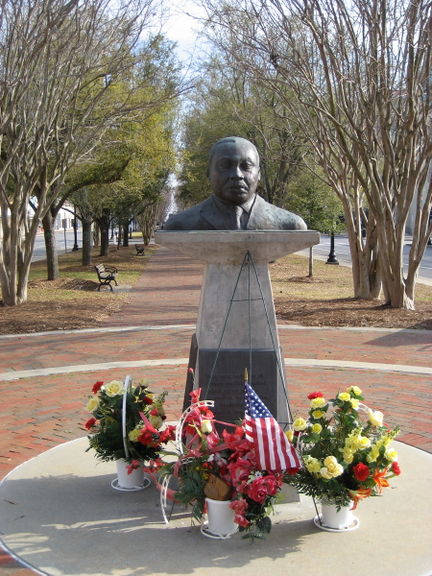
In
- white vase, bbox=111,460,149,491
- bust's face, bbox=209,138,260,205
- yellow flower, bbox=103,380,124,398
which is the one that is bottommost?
white vase, bbox=111,460,149,491

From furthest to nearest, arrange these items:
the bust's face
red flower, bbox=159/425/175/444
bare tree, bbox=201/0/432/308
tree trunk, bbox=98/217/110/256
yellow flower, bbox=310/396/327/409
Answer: tree trunk, bbox=98/217/110/256, bare tree, bbox=201/0/432/308, the bust's face, red flower, bbox=159/425/175/444, yellow flower, bbox=310/396/327/409

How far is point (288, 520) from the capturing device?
444 cm

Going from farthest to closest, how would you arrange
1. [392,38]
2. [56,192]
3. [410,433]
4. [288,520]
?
[56,192]
[392,38]
[410,433]
[288,520]

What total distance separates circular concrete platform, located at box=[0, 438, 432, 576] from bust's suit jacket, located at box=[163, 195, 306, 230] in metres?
2.06

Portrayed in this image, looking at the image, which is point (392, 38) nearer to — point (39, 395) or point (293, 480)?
point (39, 395)

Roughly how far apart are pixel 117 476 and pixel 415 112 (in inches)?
392

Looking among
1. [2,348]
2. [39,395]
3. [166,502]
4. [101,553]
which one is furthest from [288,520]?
[2,348]

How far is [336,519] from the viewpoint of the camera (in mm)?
4258

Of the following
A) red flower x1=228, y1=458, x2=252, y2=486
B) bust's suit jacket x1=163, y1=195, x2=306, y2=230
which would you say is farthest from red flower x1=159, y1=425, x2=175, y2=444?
bust's suit jacket x1=163, y1=195, x2=306, y2=230

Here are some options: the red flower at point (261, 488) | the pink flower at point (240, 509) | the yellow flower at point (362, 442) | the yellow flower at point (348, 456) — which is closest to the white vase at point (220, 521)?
the pink flower at point (240, 509)

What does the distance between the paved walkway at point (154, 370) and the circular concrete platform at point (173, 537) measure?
1.22 ft

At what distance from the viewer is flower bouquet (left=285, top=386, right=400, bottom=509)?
13.0 ft

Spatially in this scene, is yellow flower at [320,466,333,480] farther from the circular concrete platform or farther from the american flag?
the circular concrete platform

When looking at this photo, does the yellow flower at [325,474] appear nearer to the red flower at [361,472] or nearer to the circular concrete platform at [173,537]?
the red flower at [361,472]
